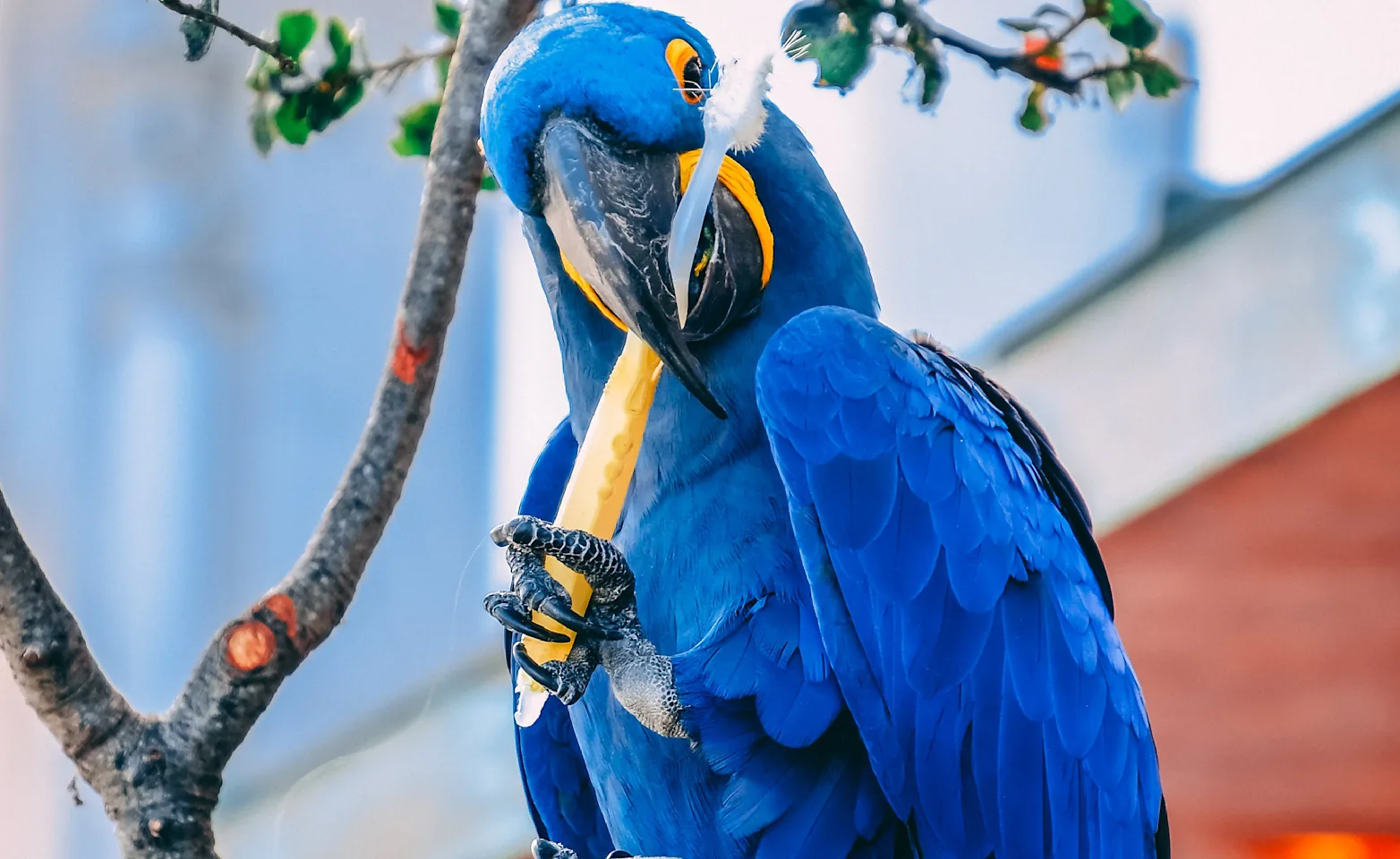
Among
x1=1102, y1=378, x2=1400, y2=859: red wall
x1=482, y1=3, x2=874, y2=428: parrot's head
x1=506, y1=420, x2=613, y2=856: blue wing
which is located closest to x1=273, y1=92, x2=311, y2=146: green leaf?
x1=506, y1=420, x2=613, y2=856: blue wing

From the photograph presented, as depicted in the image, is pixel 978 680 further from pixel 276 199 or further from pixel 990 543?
pixel 276 199

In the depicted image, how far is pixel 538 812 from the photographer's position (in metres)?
1.23

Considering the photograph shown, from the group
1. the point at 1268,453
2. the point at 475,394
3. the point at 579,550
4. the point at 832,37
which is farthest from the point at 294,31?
the point at 1268,453

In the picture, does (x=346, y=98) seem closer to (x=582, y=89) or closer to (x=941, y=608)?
(x=582, y=89)

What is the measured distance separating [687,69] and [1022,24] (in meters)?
0.79

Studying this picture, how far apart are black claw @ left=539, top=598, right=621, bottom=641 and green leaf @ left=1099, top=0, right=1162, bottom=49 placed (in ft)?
3.63

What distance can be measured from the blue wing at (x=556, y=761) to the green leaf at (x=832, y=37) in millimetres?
548

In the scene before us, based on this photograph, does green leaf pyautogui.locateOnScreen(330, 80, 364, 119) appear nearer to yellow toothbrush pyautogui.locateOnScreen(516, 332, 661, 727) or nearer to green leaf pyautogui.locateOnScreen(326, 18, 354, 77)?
green leaf pyautogui.locateOnScreen(326, 18, 354, 77)

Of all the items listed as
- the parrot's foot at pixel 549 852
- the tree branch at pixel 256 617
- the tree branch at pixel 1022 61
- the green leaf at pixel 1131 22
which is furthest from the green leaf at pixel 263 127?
the green leaf at pixel 1131 22

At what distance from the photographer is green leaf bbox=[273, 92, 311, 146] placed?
147 centimetres

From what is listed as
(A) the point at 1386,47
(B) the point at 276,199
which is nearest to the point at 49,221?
(B) the point at 276,199

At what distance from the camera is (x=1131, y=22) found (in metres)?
1.52

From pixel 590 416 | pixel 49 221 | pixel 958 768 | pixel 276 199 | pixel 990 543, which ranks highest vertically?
pixel 49 221

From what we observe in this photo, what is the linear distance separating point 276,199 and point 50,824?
3.00ft
